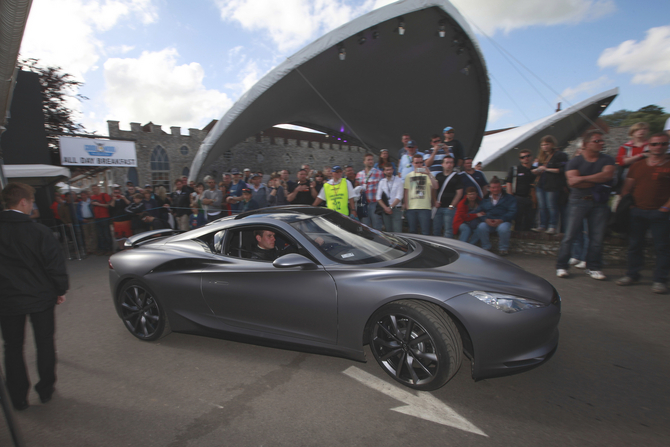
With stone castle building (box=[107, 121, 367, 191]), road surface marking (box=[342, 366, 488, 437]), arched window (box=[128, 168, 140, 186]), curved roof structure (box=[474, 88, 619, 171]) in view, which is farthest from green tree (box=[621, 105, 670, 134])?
arched window (box=[128, 168, 140, 186])

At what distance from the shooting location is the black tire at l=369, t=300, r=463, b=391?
7.75ft

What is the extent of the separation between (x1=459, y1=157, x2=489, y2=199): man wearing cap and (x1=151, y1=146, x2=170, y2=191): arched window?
3890 centimetres

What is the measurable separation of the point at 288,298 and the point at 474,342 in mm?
1413

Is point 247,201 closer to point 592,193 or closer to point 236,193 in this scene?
point 236,193

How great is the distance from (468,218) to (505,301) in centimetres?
421

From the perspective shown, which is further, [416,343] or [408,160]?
[408,160]

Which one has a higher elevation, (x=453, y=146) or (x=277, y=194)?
(x=453, y=146)

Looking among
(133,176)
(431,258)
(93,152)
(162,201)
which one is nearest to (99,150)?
(93,152)

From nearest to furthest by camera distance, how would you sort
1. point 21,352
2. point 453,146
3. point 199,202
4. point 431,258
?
1. point 21,352
2. point 431,258
3. point 453,146
4. point 199,202

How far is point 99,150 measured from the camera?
16109 mm

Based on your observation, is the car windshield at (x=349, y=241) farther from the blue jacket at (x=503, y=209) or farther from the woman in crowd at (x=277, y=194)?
the woman in crowd at (x=277, y=194)

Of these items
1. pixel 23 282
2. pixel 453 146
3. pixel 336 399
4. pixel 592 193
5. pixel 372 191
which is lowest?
pixel 336 399

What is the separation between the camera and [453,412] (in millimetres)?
2297

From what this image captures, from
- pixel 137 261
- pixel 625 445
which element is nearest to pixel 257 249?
pixel 137 261
